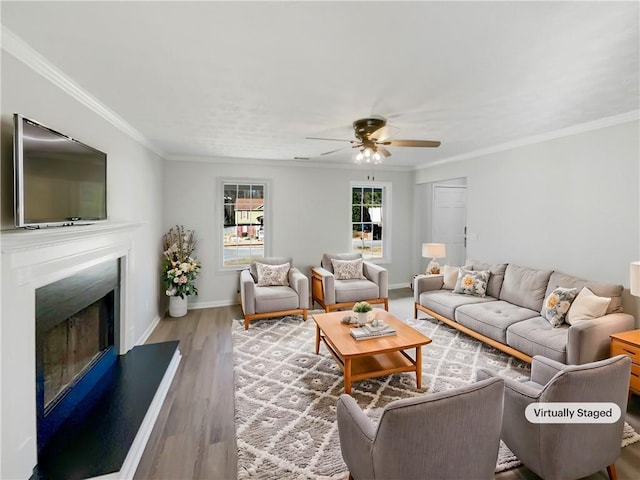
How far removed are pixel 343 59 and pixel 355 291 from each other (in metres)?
3.50

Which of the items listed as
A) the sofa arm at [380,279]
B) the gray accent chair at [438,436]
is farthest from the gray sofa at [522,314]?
the gray accent chair at [438,436]

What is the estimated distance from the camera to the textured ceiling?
57.1 inches

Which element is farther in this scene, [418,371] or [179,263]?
[179,263]

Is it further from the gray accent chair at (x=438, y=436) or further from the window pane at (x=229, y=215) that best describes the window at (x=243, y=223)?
the gray accent chair at (x=438, y=436)

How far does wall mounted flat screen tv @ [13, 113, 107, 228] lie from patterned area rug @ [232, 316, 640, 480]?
185 cm

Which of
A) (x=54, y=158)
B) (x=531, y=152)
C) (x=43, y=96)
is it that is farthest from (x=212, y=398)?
(x=531, y=152)

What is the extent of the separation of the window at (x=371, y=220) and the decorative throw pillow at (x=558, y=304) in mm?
3269

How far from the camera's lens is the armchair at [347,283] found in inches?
186

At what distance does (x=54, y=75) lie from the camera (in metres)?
2.04

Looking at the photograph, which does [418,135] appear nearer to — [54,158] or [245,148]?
[245,148]

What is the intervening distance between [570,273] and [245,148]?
14.2 ft

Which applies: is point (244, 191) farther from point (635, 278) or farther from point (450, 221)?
point (635, 278)

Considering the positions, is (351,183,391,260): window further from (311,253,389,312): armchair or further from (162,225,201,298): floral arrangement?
(162,225,201,298): floral arrangement

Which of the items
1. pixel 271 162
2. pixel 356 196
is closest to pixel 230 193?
pixel 271 162
